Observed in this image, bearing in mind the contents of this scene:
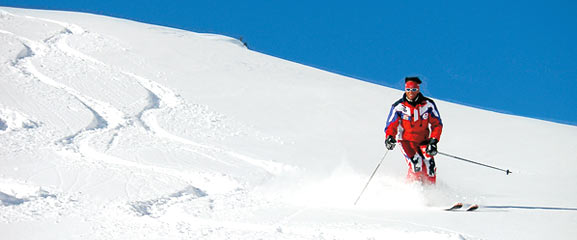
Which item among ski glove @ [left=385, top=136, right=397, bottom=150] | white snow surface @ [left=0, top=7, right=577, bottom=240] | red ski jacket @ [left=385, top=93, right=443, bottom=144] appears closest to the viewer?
white snow surface @ [left=0, top=7, right=577, bottom=240]

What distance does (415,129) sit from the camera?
650 cm

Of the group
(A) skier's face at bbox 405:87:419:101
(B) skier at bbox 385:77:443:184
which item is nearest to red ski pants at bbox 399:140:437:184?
(B) skier at bbox 385:77:443:184

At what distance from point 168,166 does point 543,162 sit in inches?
227

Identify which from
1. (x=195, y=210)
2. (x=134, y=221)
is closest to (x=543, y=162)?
(x=195, y=210)

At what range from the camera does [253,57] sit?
1698cm

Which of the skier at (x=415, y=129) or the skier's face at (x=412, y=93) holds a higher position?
the skier's face at (x=412, y=93)

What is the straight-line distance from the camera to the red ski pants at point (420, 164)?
251 inches

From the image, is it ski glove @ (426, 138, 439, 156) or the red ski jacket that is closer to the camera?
ski glove @ (426, 138, 439, 156)

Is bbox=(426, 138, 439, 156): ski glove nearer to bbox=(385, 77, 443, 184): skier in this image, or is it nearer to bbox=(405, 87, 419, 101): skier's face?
bbox=(385, 77, 443, 184): skier

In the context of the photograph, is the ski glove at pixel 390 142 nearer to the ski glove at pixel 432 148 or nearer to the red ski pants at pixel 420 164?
the red ski pants at pixel 420 164

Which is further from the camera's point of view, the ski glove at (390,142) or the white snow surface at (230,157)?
the ski glove at (390,142)

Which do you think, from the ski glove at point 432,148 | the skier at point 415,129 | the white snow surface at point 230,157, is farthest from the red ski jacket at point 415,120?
the white snow surface at point 230,157

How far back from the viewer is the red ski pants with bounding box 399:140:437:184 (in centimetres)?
639

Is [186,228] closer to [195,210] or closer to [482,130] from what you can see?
[195,210]
